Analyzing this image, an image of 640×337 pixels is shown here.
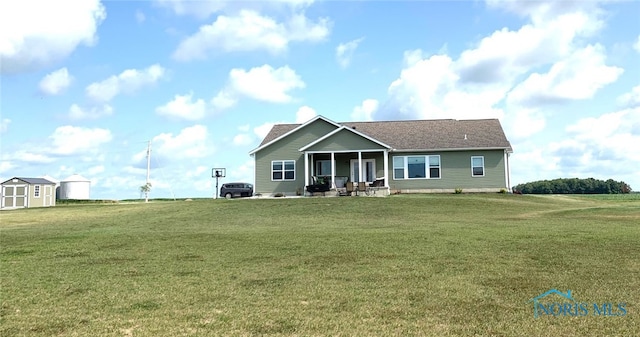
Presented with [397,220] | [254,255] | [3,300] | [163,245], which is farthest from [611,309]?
[397,220]

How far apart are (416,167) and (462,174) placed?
3.29m

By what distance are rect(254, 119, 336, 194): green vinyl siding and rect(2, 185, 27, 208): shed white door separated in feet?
81.5

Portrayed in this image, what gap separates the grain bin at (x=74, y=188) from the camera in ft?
178

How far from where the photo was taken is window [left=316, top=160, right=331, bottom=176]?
1373 inches

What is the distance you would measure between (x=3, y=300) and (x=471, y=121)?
36.2 m

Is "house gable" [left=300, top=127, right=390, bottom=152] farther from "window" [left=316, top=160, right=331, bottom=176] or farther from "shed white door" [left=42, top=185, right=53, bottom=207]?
"shed white door" [left=42, top=185, right=53, bottom=207]

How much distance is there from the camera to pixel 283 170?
3453 centimetres

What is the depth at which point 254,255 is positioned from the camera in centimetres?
1057

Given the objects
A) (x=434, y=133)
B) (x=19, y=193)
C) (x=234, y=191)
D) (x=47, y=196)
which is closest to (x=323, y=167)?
(x=234, y=191)

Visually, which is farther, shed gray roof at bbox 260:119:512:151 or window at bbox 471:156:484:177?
shed gray roof at bbox 260:119:512:151

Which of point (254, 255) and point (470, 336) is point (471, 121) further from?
point (470, 336)

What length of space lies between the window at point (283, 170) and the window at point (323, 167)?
6.12ft

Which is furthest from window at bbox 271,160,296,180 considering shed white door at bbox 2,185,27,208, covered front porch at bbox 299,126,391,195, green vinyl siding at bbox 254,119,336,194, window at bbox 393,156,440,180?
shed white door at bbox 2,185,27,208

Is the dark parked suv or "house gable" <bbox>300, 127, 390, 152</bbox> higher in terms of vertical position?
"house gable" <bbox>300, 127, 390, 152</bbox>
